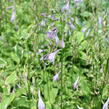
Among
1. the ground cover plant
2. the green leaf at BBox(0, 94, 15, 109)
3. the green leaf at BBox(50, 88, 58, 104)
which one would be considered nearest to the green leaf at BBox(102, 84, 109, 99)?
the ground cover plant

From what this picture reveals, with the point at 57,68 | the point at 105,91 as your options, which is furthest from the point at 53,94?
the point at 105,91

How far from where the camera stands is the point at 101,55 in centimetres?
196

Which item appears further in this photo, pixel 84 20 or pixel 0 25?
pixel 84 20

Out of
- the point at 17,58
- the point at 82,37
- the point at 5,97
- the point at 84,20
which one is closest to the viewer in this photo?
the point at 5,97

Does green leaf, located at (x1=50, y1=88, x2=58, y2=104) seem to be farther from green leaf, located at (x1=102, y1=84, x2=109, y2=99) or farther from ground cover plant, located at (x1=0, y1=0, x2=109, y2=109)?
green leaf, located at (x1=102, y1=84, x2=109, y2=99)

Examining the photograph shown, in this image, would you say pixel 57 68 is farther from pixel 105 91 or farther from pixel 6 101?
pixel 6 101

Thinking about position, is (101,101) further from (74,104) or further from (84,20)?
(84,20)

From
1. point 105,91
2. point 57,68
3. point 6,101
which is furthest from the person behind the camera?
point 57,68

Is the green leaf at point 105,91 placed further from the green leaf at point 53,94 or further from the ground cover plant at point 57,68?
the green leaf at point 53,94

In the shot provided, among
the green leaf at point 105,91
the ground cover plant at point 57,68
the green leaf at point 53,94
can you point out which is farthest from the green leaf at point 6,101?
the green leaf at point 105,91

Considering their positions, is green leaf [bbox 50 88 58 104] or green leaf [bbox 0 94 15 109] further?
green leaf [bbox 50 88 58 104]

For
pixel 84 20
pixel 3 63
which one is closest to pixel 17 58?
pixel 3 63

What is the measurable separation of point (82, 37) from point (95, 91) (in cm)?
87

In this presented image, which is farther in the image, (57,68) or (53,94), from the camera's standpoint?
(57,68)
